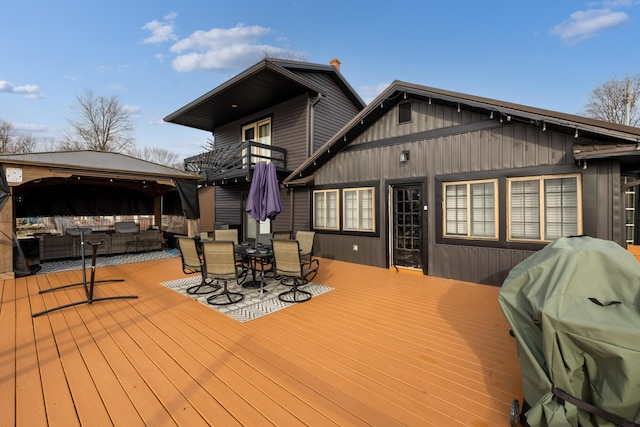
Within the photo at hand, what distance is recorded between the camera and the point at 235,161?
9.84m

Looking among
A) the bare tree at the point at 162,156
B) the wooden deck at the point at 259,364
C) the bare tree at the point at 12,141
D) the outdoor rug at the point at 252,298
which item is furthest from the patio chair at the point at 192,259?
the bare tree at the point at 162,156

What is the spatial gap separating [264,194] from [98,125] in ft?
76.5

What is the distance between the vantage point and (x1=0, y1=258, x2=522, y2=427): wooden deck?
2.06 metres

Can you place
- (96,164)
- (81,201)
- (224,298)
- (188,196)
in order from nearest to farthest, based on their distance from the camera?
(224,298), (96,164), (188,196), (81,201)

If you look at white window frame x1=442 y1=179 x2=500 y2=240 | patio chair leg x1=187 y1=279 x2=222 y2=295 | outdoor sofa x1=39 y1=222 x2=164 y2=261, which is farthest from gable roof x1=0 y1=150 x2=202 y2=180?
white window frame x1=442 y1=179 x2=500 y2=240

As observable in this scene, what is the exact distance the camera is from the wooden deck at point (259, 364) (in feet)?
6.77

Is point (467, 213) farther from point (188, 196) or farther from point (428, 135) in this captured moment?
point (188, 196)

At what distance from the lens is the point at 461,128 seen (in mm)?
5934

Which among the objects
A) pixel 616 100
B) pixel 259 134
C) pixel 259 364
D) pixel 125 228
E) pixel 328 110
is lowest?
pixel 259 364

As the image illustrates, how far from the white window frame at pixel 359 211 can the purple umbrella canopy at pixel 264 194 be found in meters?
2.74

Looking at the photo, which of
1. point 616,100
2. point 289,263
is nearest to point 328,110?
point 289,263

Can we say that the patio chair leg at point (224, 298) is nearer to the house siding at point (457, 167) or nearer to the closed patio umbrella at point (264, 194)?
the closed patio umbrella at point (264, 194)

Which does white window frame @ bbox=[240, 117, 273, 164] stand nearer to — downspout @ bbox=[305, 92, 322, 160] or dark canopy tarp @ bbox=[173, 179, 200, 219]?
downspout @ bbox=[305, 92, 322, 160]

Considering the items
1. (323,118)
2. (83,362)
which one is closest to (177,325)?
(83,362)
